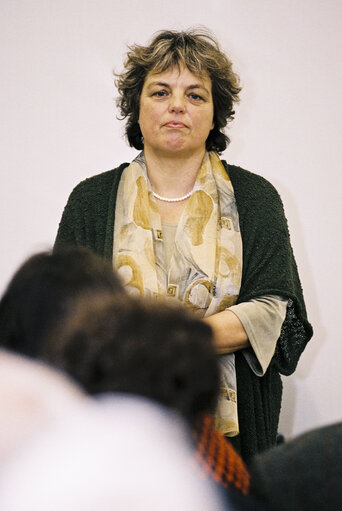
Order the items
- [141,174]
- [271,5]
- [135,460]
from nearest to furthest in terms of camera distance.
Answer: [135,460] < [141,174] < [271,5]

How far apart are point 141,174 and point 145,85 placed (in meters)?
0.20

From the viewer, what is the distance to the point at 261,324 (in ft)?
3.86

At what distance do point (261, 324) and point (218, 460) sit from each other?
2.27ft

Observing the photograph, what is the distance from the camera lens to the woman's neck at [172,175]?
4.37 feet

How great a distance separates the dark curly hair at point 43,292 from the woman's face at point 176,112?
767 mm

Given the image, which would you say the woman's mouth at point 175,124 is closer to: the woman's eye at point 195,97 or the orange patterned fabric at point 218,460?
the woman's eye at point 195,97

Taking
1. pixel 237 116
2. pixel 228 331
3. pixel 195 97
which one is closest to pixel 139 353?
pixel 228 331

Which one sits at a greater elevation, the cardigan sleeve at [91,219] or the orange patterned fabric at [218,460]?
the cardigan sleeve at [91,219]

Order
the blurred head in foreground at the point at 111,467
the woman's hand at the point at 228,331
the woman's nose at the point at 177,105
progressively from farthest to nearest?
1. the woman's nose at the point at 177,105
2. the woman's hand at the point at 228,331
3. the blurred head in foreground at the point at 111,467

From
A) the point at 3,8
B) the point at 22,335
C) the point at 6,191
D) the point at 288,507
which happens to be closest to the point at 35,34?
the point at 3,8

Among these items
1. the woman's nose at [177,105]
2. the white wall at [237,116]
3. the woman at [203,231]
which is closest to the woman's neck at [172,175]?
the woman at [203,231]

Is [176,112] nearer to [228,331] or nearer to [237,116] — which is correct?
[228,331]

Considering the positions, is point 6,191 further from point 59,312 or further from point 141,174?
point 59,312

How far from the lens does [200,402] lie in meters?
0.49
